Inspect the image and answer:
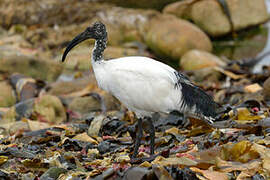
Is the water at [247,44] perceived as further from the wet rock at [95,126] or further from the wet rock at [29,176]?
the wet rock at [29,176]

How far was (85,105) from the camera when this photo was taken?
401 inches

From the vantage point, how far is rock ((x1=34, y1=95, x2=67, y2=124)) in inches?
370

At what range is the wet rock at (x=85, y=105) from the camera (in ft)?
33.1

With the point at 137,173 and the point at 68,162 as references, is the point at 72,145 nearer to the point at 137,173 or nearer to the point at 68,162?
the point at 68,162

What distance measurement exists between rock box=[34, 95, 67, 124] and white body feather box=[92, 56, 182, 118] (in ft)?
11.7

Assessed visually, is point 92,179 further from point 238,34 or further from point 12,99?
point 238,34

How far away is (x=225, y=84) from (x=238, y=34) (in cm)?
632

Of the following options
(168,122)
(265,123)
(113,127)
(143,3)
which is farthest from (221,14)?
(265,123)

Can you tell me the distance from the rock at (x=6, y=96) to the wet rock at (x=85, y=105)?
1967 mm

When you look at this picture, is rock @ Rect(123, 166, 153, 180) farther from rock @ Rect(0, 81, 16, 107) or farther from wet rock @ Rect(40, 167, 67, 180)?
rock @ Rect(0, 81, 16, 107)

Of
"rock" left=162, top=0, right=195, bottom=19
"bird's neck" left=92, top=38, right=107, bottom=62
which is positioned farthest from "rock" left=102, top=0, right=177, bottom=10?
"bird's neck" left=92, top=38, right=107, bottom=62

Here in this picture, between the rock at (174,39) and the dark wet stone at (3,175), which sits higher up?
the rock at (174,39)

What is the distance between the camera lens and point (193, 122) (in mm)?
6961

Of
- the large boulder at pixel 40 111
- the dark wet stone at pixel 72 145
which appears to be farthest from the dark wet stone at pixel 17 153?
the large boulder at pixel 40 111
